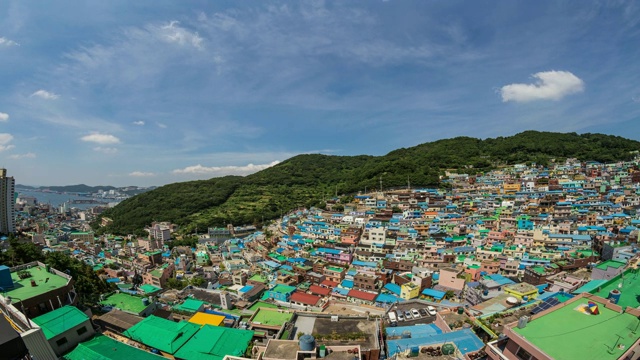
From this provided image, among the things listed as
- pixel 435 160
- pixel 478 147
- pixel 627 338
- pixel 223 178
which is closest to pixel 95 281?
pixel 627 338

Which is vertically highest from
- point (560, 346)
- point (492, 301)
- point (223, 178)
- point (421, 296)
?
point (223, 178)

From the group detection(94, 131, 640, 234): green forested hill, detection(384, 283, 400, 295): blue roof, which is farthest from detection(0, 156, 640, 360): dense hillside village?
detection(94, 131, 640, 234): green forested hill

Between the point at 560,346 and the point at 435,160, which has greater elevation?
the point at 435,160

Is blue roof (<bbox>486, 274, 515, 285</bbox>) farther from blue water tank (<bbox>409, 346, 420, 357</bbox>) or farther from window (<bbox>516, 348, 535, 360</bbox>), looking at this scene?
window (<bbox>516, 348, 535, 360</bbox>)

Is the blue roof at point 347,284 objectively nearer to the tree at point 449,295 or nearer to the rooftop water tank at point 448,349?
the tree at point 449,295

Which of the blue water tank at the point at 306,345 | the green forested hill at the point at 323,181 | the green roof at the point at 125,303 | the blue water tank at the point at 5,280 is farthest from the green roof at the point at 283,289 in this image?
the green forested hill at the point at 323,181

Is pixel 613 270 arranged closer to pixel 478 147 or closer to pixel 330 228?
pixel 330 228

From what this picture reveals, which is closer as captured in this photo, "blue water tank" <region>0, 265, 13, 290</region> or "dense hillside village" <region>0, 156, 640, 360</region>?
"dense hillside village" <region>0, 156, 640, 360</region>
